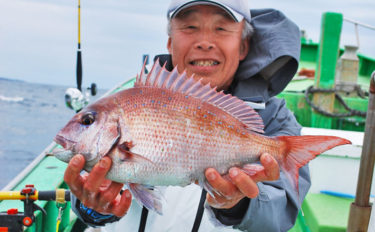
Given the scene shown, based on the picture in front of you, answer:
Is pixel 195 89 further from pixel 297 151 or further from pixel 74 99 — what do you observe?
pixel 74 99

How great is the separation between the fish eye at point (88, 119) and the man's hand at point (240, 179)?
1.81 feet

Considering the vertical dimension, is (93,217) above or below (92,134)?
below

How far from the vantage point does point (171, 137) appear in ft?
5.04

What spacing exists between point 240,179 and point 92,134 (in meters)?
0.68

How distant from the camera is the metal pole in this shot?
2199 millimetres

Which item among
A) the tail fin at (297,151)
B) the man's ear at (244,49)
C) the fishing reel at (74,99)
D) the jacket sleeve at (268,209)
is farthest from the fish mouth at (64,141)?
the fishing reel at (74,99)

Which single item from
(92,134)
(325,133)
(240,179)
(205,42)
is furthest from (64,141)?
(325,133)

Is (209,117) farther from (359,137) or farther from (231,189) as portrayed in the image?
(359,137)

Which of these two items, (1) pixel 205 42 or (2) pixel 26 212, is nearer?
(1) pixel 205 42

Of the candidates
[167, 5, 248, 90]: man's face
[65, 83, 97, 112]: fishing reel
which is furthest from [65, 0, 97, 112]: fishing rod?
[167, 5, 248, 90]: man's face

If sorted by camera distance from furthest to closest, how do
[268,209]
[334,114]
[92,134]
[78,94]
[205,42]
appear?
[334,114], [78,94], [205,42], [268,209], [92,134]

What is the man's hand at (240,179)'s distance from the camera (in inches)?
61.7

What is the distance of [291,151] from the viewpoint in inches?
63.6

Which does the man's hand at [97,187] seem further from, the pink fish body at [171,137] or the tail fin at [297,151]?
the tail fin at [297,151]
